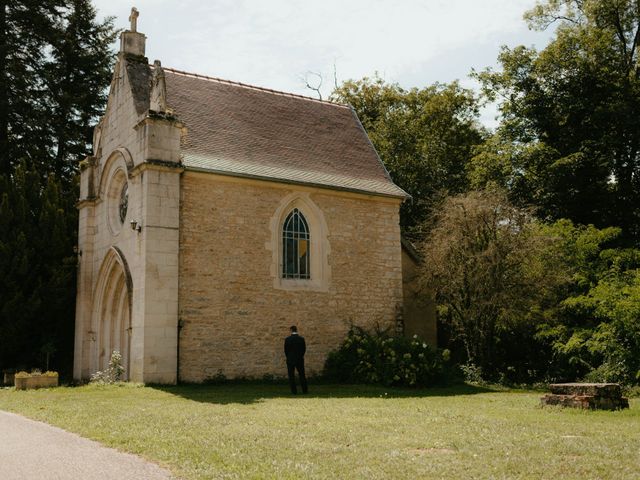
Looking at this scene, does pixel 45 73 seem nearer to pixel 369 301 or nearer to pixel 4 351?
pixel 4 351

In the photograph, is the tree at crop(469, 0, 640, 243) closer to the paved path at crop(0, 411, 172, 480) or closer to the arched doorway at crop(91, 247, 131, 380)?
the arched doorway at crop(91, 247, 131, 380)

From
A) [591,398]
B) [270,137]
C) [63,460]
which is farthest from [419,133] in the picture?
[63,460]

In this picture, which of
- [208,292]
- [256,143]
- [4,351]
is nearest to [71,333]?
[4,351]

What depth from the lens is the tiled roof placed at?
1797 cm

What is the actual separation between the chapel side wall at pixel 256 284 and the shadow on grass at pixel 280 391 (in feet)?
3.12

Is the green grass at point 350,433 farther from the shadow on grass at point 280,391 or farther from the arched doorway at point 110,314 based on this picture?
the arched doorway at point 110,314

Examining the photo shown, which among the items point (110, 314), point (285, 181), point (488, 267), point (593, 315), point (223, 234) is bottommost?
point (593, 315)

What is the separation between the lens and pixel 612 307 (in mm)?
15562

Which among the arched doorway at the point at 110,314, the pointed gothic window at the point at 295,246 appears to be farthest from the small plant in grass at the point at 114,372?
the pointed gothic window at the point at 295,246

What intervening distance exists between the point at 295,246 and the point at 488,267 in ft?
17.0

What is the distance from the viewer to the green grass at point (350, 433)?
616 cm

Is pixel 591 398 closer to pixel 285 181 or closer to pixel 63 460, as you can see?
pixel 63 460

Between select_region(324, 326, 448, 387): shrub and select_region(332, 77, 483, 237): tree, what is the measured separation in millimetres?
8936

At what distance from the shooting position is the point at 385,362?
54.5ft
